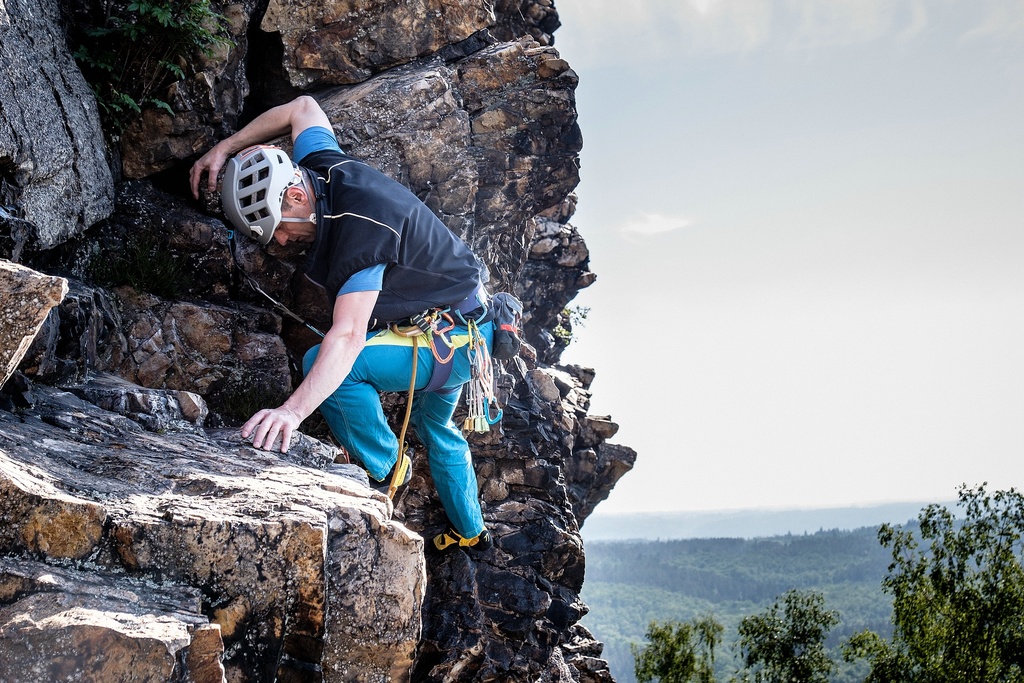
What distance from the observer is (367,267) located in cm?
633

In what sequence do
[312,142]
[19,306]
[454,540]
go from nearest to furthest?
[19,306] → [312,142] → [454,540]

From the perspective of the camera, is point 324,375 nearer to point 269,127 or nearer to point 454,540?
point 269,127

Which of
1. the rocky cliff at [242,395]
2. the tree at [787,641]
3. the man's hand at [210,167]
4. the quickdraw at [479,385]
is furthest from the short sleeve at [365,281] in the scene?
the tree at [787,641]

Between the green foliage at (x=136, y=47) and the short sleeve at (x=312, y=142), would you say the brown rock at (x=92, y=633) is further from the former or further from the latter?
the green foliage at (x=136, y=47)

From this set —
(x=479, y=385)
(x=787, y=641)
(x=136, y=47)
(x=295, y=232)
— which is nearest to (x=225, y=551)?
(x=295, y=232)

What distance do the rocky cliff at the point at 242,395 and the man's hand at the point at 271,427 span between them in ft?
0.42

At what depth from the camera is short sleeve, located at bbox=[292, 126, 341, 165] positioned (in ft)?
24.9

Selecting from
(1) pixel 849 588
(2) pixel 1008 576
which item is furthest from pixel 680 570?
(2) pixel 1008 576

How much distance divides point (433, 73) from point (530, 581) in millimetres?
7004

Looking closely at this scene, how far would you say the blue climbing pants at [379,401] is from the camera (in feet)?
22.4

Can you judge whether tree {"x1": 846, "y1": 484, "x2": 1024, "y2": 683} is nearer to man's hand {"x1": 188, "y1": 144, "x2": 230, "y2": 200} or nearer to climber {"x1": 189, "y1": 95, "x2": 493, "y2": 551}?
climber {"x1": 189, "y1": 95, "x2": 493, "y2": 551}

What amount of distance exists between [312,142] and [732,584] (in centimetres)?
18984

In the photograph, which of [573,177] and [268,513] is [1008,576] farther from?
[268,513]

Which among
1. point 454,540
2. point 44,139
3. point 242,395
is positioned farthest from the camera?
point 454,540
